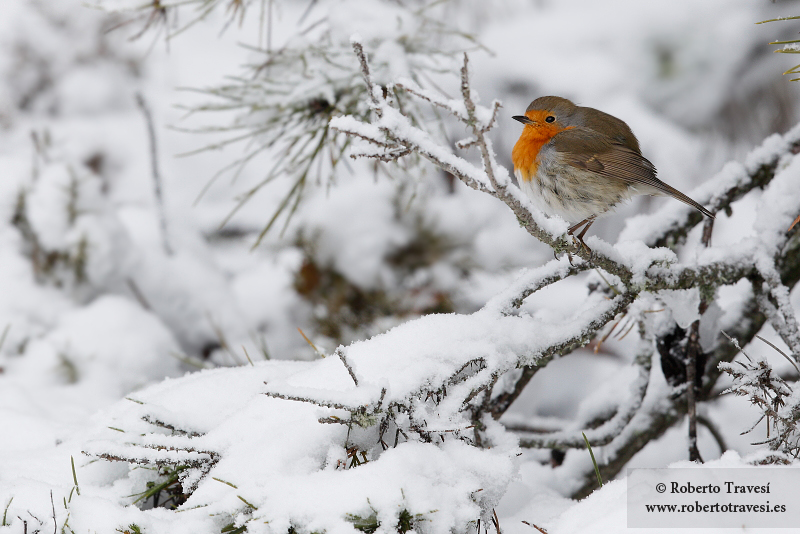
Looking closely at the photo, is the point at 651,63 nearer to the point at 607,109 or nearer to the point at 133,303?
the point at 607,109

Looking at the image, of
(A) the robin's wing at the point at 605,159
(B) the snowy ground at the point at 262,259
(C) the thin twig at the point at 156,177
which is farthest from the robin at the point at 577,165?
(C) the thin twig at the point at 156,177

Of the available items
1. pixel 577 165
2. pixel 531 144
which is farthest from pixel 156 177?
pixel 577 165

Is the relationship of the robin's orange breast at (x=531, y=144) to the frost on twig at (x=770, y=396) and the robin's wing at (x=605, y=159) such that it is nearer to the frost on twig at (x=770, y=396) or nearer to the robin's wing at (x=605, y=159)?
the robin's wing at (x=605, y=159)

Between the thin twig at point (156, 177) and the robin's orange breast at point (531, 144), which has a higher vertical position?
the thin twig at point (156, 177)

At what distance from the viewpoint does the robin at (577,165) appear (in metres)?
1.09

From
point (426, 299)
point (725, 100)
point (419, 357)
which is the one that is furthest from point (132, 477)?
point (725, 100)

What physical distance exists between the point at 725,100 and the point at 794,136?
4.16 ft

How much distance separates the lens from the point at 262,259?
244cm

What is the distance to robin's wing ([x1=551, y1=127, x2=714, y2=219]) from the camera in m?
1.09

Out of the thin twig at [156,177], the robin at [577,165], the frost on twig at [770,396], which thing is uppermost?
the thin twig at [156,177]

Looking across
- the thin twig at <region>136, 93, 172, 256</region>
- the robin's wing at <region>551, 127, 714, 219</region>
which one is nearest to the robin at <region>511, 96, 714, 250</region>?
the robin's wing at <region>551, 127, 714, 219</region>

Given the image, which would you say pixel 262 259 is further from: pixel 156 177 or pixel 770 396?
pixel 770 396

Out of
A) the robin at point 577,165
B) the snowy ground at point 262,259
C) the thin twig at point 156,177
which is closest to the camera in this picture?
the snowy ground at point 262,259

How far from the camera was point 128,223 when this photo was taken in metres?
2.33
